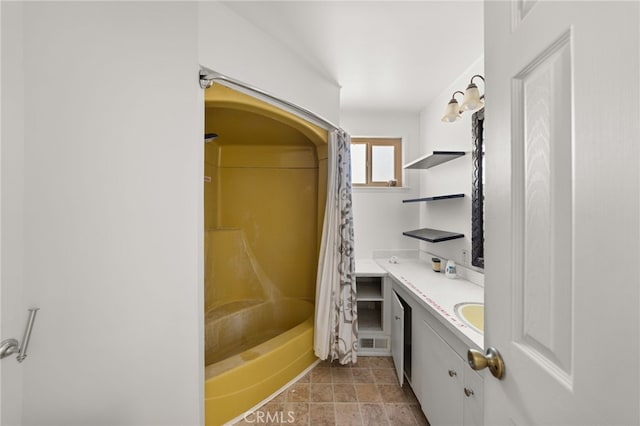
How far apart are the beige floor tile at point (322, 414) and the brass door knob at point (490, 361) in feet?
4.64

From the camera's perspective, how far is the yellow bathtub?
1.63m

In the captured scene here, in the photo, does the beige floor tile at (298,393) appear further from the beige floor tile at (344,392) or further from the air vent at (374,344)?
the air vent at (374,344)

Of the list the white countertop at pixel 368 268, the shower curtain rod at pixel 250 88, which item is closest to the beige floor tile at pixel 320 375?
the white countertop at pixel 368 268

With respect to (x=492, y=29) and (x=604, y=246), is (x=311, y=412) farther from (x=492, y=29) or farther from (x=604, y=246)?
(x=492, y=29)

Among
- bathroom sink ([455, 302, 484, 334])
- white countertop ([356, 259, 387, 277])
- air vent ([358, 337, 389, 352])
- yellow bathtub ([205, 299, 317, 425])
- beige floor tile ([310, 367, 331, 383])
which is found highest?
white countertop ([356, 259, 387, 277])

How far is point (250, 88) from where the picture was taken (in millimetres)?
1581

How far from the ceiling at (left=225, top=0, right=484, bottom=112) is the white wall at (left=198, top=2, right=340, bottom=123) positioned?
60 millimetres

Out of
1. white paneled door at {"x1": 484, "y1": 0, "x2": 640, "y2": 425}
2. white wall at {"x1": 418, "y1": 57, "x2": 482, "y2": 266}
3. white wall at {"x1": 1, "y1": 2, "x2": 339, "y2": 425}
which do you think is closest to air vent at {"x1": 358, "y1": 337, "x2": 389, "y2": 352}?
white wall at {"x1": 418, "y1": 57, "x2": 482, "y2": 266}

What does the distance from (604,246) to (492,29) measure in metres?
0.60

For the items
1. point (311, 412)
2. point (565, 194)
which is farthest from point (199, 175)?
point (311, 412)

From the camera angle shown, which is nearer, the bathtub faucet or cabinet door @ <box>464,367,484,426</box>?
the bathtub faucet

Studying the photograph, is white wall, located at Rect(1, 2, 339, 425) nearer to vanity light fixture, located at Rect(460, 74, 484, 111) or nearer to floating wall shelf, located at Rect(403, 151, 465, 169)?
vanity light fixture, located at Rect(460, 74, 484, 111)

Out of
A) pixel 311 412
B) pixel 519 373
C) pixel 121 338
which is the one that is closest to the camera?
pixel 519 373

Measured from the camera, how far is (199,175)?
4.43 feet
